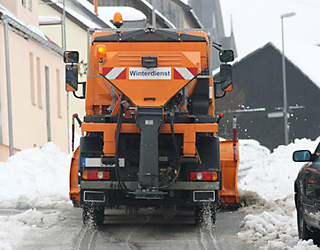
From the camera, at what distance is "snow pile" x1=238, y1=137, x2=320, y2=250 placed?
971cm

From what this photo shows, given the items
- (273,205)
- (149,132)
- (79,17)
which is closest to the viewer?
(149,132)

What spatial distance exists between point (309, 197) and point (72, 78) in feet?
16.5

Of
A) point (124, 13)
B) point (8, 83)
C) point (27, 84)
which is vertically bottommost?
point (8, 83)

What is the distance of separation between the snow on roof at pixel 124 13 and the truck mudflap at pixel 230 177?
42.9 metres

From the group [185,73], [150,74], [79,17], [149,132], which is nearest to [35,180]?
[150,74]

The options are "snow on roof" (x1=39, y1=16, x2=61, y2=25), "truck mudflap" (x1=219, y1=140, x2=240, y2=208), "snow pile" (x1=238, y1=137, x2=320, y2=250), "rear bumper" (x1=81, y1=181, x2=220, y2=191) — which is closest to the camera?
"snow pile" (x1=238, y1=137, x2=320, y2=250)

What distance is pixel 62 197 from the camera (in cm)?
1755

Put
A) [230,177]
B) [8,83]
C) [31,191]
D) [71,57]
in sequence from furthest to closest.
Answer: [8,83]
[31,191]
[230,177]
[71,57]

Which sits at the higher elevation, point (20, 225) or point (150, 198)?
point (150, 198)

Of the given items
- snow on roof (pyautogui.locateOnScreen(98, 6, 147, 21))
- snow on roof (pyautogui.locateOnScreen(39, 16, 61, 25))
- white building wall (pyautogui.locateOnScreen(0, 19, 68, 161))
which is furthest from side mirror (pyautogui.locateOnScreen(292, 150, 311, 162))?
snow on roof (pyautogui.locateOnScreen(98, 6, 147, 21))

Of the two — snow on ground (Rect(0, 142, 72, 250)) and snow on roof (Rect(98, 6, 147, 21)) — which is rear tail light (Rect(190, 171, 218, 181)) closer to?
snow on ground (Rect(0, 142, 72, 250))

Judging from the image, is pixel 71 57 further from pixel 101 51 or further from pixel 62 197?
pixel 62 197

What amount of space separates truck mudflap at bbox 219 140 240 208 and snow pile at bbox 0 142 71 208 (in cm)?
384

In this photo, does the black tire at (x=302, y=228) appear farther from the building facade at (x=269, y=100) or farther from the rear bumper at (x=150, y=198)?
the building facade at (x=269, y=100)
